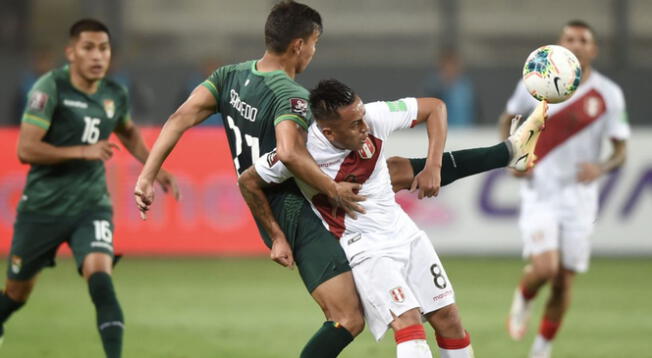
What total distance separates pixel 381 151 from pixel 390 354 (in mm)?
3008

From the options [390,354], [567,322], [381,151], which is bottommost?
[567,322]

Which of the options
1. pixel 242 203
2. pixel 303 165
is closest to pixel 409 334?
pixel 303 165

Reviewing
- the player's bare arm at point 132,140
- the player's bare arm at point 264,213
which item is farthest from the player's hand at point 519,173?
the player's bare arm at point 132,140

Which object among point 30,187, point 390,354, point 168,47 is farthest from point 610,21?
point 30,187

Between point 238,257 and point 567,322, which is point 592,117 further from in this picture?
point 238,257

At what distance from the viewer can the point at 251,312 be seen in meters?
11.2

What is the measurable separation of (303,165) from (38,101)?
2.77 m

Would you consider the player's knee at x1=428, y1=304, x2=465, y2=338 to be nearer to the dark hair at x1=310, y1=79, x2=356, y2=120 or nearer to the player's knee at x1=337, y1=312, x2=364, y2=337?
the player's knee at x1=337, y1=312, x2=364, y2=337

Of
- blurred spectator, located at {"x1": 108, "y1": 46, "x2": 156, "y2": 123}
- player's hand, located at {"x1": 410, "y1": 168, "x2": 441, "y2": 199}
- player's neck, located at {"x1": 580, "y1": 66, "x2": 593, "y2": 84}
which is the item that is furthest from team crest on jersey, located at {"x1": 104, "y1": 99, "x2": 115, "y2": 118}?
blurred spectator, located at {"x1": 108, "y1": 46, "x2": 156, "y2": 123}

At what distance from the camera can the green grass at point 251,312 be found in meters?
9.32

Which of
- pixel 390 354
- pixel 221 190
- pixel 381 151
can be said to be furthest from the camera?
pixel 221 190

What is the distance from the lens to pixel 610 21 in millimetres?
18766

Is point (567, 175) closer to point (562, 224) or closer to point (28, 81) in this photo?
point (562, 224)

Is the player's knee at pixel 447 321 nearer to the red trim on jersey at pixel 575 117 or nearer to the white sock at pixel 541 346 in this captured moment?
the white sock at pixel 541 346
